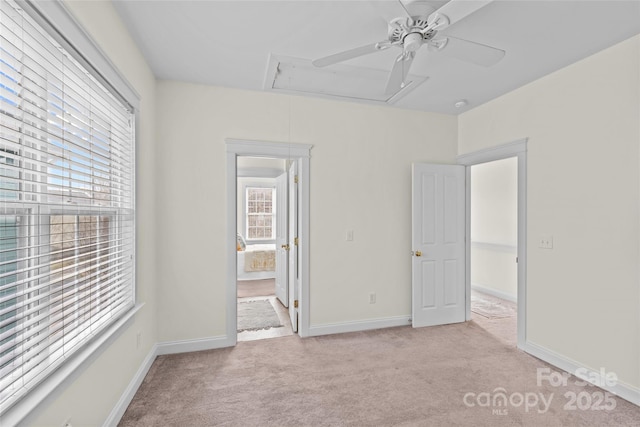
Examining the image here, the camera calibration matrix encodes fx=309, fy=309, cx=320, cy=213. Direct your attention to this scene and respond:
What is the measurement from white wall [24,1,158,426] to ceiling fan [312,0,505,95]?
4.08ft

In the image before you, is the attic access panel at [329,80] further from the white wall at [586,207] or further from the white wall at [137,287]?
the white wall at [586,207]

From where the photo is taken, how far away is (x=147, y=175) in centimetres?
264

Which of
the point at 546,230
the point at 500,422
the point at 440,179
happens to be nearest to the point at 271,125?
the point at 440,179

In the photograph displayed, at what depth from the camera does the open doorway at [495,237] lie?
483 cm

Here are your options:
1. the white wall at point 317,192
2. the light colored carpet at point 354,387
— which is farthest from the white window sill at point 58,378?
the white wall at point 317,192

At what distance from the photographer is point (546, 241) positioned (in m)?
2.84

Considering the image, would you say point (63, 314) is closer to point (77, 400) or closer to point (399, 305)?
point (77, 400)

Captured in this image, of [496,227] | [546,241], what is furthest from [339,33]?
[496,227]

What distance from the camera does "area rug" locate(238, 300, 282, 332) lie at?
367 cm

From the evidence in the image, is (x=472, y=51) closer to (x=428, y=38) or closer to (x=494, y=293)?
(x=428, y=38)

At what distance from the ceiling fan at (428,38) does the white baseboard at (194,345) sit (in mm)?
2684

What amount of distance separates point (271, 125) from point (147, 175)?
4.26 feet

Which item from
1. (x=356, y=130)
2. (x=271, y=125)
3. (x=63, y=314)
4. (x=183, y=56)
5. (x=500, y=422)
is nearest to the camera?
(x=63, y=314)

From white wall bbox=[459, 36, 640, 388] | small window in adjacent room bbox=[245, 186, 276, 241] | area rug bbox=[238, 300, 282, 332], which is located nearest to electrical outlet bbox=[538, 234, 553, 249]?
white wall bbox=[459, 36, 640, 388]
